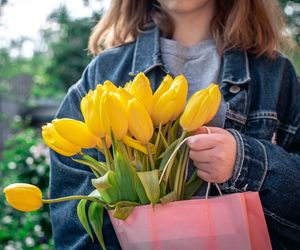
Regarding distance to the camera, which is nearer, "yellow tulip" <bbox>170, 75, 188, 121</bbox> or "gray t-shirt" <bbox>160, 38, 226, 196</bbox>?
"yellow tulip" <bbox>170, 75, 188, 121</bbox>

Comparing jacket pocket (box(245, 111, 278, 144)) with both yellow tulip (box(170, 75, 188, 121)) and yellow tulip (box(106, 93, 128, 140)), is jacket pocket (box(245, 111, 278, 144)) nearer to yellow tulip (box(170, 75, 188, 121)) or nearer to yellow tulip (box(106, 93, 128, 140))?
yellow tulip (box(170, 75, 188, 121))

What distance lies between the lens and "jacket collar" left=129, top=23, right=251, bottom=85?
1357mm

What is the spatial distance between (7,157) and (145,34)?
1349 mm

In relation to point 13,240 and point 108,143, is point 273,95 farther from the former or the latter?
point 13,240

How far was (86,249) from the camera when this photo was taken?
1228 mm

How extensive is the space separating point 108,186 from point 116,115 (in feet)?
0.40

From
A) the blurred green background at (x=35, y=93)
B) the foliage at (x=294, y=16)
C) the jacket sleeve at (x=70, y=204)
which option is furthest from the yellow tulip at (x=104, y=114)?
the foliage at (x=294, y=16)

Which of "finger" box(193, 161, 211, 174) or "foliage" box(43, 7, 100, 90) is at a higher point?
"finger" box(193, 161, 211, 174)

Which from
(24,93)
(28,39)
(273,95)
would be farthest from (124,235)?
(24,93)

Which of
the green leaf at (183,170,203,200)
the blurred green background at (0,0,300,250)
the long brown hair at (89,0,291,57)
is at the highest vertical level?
the long brown hair at (89,0,291,57)

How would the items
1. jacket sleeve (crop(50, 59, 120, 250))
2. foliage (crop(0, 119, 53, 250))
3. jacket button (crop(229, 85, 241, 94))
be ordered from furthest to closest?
foliage (crop(0, 119, 53, 250)) < jacket button (crop(229, 85, 241, 94)) < jacket sleeve (crop(50, 59, 120, 250))

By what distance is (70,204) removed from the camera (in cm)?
126

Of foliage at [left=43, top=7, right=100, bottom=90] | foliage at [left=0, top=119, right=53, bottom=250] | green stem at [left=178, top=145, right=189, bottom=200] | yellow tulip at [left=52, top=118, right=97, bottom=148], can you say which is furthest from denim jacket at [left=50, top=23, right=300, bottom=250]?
foliage at [left=43, top=7, right=100, bottom=90]

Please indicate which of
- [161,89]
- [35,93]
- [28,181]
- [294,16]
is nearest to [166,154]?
[161,89]
